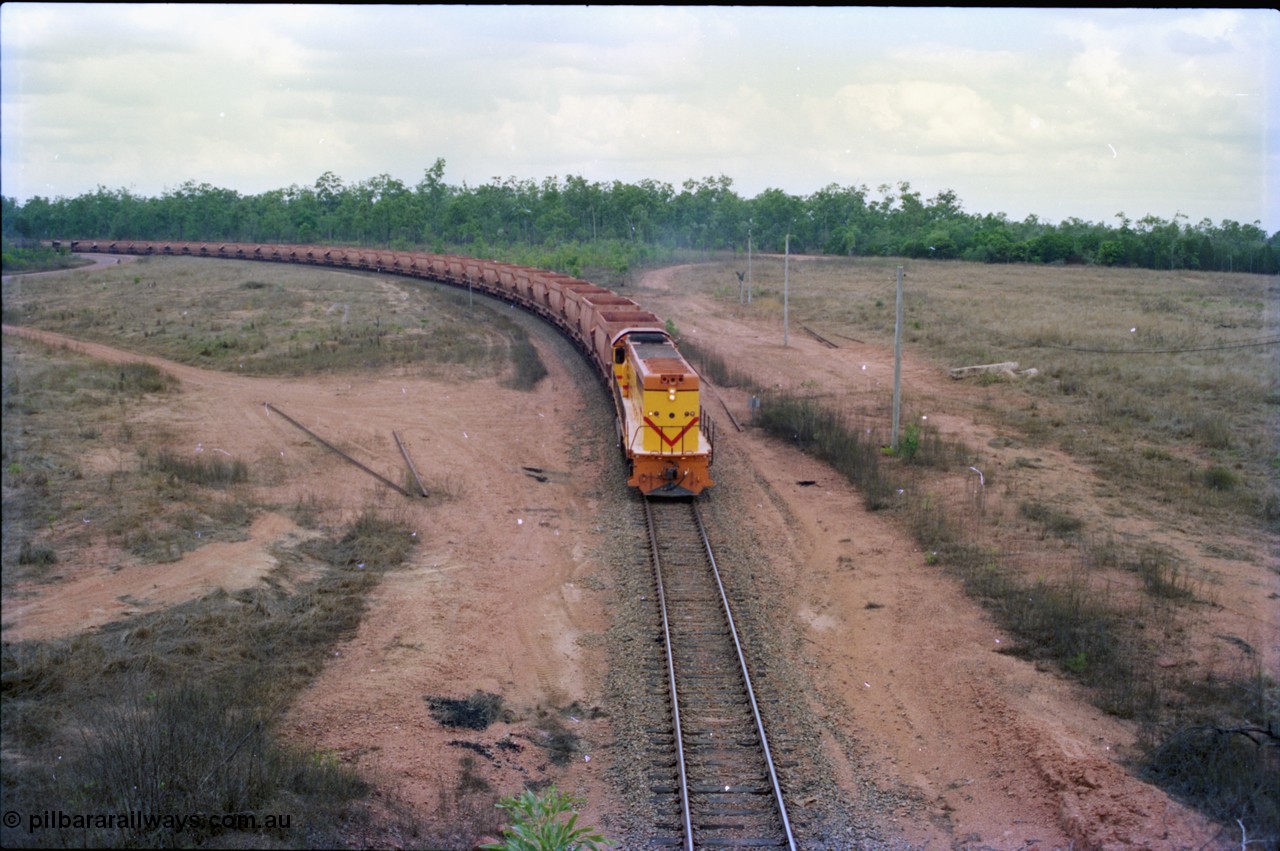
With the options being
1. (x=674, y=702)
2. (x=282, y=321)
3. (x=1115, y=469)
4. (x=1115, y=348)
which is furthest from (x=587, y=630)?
(x=282, y=321)

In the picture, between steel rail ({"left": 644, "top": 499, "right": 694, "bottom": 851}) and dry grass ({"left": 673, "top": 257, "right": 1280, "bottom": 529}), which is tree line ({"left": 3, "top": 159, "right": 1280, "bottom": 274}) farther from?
steel rail ({"left": 644, "top": 499, "right": 694, "bottom": 851})

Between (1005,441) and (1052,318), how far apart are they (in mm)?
22512

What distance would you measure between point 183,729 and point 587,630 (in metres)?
6.18

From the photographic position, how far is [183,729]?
353 inches

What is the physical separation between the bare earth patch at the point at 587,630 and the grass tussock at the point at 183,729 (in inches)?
21.5

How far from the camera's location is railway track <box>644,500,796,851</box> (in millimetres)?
9438

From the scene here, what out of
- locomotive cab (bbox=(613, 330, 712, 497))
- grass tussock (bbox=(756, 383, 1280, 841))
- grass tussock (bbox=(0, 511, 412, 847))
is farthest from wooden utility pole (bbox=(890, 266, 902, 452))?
grass tussock (bbox=(0, 511, 412, 847))

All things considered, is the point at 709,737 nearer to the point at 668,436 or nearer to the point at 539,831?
the point at 539,831

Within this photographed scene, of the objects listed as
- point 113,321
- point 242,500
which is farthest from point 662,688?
point 113,321

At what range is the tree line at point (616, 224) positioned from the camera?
73625 millimetres

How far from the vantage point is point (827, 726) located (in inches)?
455

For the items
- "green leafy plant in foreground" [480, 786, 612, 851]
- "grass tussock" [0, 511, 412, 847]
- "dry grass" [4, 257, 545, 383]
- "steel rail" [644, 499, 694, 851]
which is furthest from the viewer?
"dry grass" [4, 257, 545, 383]
